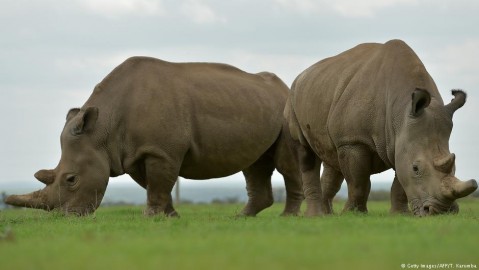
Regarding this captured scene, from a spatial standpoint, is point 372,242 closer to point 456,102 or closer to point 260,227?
point 260,227

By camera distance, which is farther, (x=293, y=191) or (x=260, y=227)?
(x=293, y=191)

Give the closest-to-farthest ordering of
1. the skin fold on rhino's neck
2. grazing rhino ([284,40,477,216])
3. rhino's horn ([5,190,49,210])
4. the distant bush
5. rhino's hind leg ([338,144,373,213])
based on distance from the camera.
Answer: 1. grazing rhino ([284,40,477,216])
2. rhino's hind leg ([338,144,373,213])
3. the skin fold on rhino's neck
4. rhino's horn ([5,190,49,210])
5. the distant bush

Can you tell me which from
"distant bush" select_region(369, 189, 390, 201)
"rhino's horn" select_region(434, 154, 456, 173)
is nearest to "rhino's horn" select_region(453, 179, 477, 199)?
"rhino's horn" select_region(434, 154, 456, 173)

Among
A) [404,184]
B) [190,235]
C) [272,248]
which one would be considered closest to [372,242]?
[272,248]

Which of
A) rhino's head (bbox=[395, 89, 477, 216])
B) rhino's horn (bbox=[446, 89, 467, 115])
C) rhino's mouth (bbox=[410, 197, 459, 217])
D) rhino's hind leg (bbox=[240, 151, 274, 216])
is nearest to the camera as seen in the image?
rhino's head (bbox=[395, 89, 477, 216])

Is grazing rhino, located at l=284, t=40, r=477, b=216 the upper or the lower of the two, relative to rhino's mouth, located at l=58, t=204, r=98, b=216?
upper

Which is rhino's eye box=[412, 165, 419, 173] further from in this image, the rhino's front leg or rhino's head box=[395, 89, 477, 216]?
the rhino's front leg

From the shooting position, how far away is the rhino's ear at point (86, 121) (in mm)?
14664

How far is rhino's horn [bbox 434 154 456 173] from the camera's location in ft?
38.5

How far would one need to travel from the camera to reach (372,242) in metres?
8.50

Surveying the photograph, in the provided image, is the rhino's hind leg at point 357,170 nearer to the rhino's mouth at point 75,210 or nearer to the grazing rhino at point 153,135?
the grazing rhino at point 153,135

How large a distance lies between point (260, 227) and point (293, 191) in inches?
262

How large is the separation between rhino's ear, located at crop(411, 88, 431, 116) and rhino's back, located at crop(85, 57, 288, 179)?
3871 mm

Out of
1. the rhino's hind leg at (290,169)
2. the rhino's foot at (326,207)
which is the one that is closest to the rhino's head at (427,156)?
the rhino's foot at (326,207)
